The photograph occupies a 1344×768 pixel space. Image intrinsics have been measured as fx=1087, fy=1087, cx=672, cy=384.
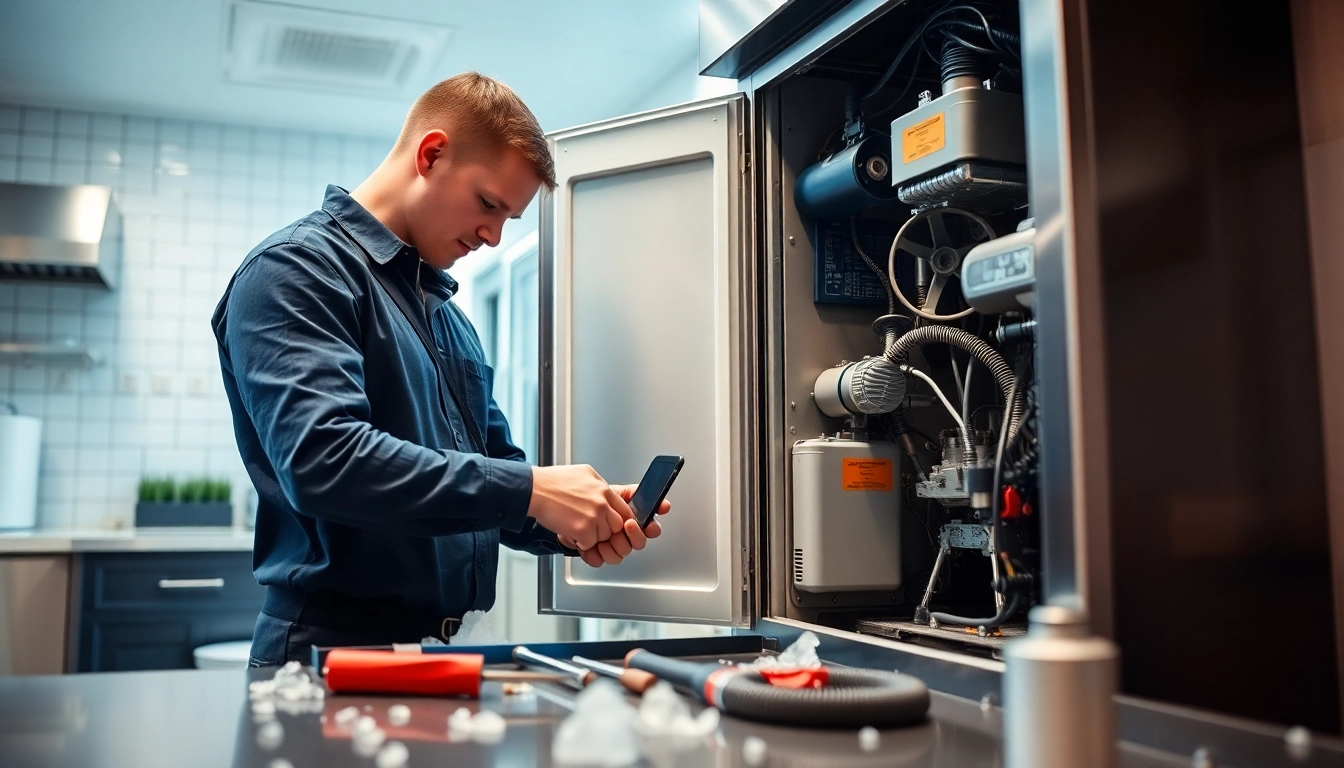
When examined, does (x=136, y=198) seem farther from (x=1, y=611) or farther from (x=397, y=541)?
(x=397, y=541)

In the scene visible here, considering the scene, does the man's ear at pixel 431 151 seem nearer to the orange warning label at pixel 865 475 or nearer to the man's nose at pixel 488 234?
the man's nose at pixel 488 234

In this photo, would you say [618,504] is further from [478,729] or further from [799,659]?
[478,729]

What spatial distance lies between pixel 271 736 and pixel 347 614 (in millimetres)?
506

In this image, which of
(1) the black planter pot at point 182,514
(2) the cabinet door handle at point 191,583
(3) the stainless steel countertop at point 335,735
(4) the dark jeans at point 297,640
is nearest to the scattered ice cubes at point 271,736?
(3) the stainless steel countertop at point 335,735

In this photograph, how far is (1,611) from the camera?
294cm

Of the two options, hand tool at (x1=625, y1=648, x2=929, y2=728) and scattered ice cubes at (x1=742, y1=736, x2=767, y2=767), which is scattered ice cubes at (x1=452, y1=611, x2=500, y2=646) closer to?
hand tool at (x1=625, y1=648, x2=929, y2=728)

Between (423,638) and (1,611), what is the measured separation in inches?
87.9

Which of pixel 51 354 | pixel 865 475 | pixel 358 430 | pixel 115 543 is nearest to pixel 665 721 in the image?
pixel 358 430

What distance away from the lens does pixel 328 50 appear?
3.24 metres

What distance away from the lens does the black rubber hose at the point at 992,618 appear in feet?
3.79

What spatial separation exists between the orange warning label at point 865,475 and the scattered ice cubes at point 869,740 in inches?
25.7

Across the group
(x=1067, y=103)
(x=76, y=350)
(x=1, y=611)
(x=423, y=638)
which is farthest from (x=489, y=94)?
(x=76, y=350)

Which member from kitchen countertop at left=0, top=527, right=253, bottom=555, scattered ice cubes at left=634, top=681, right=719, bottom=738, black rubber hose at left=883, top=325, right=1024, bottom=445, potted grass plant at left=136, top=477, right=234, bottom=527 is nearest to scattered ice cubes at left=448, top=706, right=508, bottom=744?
scattered ice cubes at left=634, top=681, right=719, bottom=738

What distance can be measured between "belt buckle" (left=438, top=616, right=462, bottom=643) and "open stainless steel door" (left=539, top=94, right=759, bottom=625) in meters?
0.32
